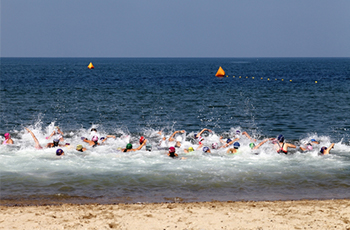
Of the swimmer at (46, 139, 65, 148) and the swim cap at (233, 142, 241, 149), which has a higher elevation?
the swim cap at (233, 142, 241, 149)

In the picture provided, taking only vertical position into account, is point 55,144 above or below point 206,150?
below

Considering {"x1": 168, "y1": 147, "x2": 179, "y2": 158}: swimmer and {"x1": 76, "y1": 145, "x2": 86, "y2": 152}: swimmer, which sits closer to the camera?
{"x1": 168, "y1": 147, "x2": 179, "y2": 158}: swimmer

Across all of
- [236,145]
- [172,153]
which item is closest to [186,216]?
[172,153]

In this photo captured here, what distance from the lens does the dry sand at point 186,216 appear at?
35.0ft

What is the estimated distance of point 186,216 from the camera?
A: 1134cm

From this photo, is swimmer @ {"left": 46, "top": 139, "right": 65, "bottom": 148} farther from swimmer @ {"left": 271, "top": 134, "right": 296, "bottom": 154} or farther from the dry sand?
swimmer @ {"left": 271, "top": 134, "right": 296, "bottom": 154}

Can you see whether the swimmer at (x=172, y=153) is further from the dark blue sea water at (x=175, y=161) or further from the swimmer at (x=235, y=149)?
the swimmer at (x=235, y=149)

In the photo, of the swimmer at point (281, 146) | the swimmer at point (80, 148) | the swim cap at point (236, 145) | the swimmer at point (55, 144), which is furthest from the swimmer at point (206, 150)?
the swimmer at point (55, 144)

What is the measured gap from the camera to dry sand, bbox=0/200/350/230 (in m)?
10.7

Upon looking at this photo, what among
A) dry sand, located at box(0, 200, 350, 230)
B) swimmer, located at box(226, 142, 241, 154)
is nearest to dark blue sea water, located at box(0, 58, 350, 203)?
swimmer, located at box(226, 142, 241, 154)

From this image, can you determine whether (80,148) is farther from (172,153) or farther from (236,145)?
(236,145)

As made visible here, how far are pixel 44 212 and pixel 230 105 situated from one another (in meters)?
28.5

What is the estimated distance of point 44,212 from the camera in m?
11.7

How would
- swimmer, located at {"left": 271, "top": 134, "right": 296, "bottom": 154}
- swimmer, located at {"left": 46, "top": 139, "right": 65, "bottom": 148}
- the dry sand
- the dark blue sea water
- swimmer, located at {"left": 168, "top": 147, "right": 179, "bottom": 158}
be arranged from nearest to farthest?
the dry sand → the dark blue sea water → swimmer, located at {"left": 168, "top": 147, "right": 179, "bottom": 158} → swimmer, located at {"left": 271, "top": 134, "right": 296, "bottom": 154} → swimmer, located at {"left": 46, "top": 139, "right": 65, "bottom": 148}
